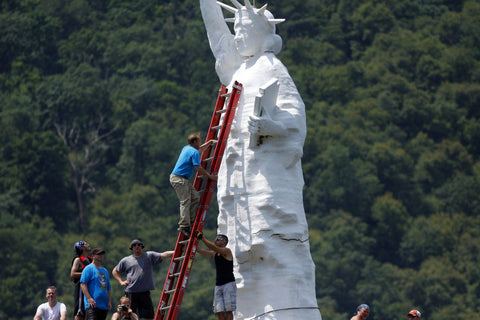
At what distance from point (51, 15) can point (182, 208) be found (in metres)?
65.7

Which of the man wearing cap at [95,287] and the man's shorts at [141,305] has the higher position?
the man wearing cap at [95,287]

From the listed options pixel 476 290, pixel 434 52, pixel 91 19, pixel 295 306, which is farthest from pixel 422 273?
pixel 295 306

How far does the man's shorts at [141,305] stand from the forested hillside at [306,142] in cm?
3868

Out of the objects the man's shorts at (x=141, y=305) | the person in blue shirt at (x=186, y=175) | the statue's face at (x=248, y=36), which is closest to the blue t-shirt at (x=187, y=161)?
the person in blue shirt at (x=186, y=175)

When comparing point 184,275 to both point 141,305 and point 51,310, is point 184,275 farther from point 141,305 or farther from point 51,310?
point 51,310

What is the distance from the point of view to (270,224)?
20297 millimetres

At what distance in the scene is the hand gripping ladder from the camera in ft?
63.8

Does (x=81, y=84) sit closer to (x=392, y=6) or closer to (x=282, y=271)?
(x=392, y=6)

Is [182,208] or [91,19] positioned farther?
[91,19]

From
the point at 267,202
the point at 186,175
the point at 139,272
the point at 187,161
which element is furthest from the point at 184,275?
the point at 267,202

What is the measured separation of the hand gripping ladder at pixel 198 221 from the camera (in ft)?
63.8

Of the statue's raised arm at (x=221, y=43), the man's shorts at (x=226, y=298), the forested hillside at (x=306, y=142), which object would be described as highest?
the statue's raised arm at (x=221, y=43)

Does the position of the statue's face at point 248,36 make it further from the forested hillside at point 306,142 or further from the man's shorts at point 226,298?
the forested hillside at point 306,142

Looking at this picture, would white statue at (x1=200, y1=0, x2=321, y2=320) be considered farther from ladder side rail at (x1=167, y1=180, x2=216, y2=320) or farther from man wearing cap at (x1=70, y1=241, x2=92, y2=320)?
man wearing cap at (x1=70, y1=241, x2=92, y2=320)
